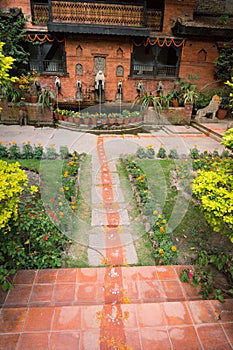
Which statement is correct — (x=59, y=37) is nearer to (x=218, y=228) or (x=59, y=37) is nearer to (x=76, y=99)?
(x=76, y=99)

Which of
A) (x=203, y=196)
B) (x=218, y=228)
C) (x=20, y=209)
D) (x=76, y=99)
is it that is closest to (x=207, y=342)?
(x=218, y=228)

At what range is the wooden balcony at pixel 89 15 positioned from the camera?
9602 millimetres

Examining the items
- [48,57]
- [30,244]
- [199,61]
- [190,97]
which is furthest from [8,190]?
[199,61]

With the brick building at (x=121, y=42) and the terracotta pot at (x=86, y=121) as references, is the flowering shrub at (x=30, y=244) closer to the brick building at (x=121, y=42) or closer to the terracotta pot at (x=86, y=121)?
the terracotta pot at (x=86, y=121)

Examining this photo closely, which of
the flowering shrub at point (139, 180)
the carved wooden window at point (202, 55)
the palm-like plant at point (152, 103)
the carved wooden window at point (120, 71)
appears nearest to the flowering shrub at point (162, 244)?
the flowering shrub at point (139, 180)

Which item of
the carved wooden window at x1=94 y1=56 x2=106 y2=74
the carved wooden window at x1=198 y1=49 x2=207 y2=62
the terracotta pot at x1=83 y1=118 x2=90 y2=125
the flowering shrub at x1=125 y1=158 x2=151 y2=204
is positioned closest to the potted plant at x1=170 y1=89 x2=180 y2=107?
the carved wooden window at x1=198 y1=49 x2=207 y2=62

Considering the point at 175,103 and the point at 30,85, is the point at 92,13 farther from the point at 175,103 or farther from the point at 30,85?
the point at 175,103

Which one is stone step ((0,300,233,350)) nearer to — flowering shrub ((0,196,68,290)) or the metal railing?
flowering shrub ((0,196,68,290))

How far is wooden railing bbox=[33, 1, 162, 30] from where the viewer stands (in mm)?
9622

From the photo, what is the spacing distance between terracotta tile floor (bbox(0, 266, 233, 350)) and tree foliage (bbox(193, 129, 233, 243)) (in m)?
0.84

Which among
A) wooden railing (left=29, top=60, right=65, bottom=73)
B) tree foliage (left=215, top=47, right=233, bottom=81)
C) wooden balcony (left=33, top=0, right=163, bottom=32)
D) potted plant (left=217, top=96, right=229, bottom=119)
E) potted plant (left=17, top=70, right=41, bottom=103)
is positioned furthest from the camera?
wooden railing (left=29, top=60, right=65, bottom=73)

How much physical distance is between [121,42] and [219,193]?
32.8 ft

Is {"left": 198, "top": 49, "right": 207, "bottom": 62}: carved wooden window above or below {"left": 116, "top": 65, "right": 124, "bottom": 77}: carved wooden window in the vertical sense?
above

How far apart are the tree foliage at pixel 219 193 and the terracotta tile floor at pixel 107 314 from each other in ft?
2.75
